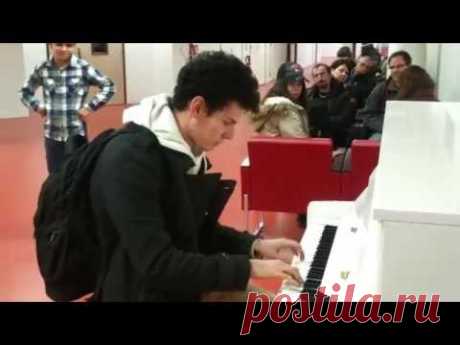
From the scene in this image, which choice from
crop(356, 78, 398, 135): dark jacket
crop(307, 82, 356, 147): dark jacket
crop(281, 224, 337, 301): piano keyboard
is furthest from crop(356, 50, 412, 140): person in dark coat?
crop(281, 224, 337, 301): piano keyboard

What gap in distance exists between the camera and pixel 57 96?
4.29 meters

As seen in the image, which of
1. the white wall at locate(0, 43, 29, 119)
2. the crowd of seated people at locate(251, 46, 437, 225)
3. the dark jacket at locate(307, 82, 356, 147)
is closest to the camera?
the crowd of seated people at locate(251, 46, 437, 225)

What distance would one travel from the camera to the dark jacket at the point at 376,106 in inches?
204

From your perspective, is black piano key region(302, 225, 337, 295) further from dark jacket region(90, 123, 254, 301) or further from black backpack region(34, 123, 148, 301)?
black backpack region(34, 123, 148, 301)

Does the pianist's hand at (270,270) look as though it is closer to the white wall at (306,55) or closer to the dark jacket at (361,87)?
the dark jacket at (361,87)

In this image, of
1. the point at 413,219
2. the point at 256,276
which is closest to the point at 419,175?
the point at 413,219

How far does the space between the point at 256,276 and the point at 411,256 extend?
0.53 m

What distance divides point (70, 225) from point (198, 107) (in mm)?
478

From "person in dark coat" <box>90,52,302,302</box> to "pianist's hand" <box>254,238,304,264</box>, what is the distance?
228mm

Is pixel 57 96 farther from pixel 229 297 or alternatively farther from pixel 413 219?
pixel 413 219

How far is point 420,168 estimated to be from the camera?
54.5 inches

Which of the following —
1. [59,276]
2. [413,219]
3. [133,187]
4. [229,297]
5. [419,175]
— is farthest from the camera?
[229,297]

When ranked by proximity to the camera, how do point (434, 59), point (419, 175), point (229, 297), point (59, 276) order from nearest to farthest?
point (419, 175) → point (59, 276) → point (229, 297) → point (434, 59)

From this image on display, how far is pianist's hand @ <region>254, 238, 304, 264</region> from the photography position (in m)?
2.01
